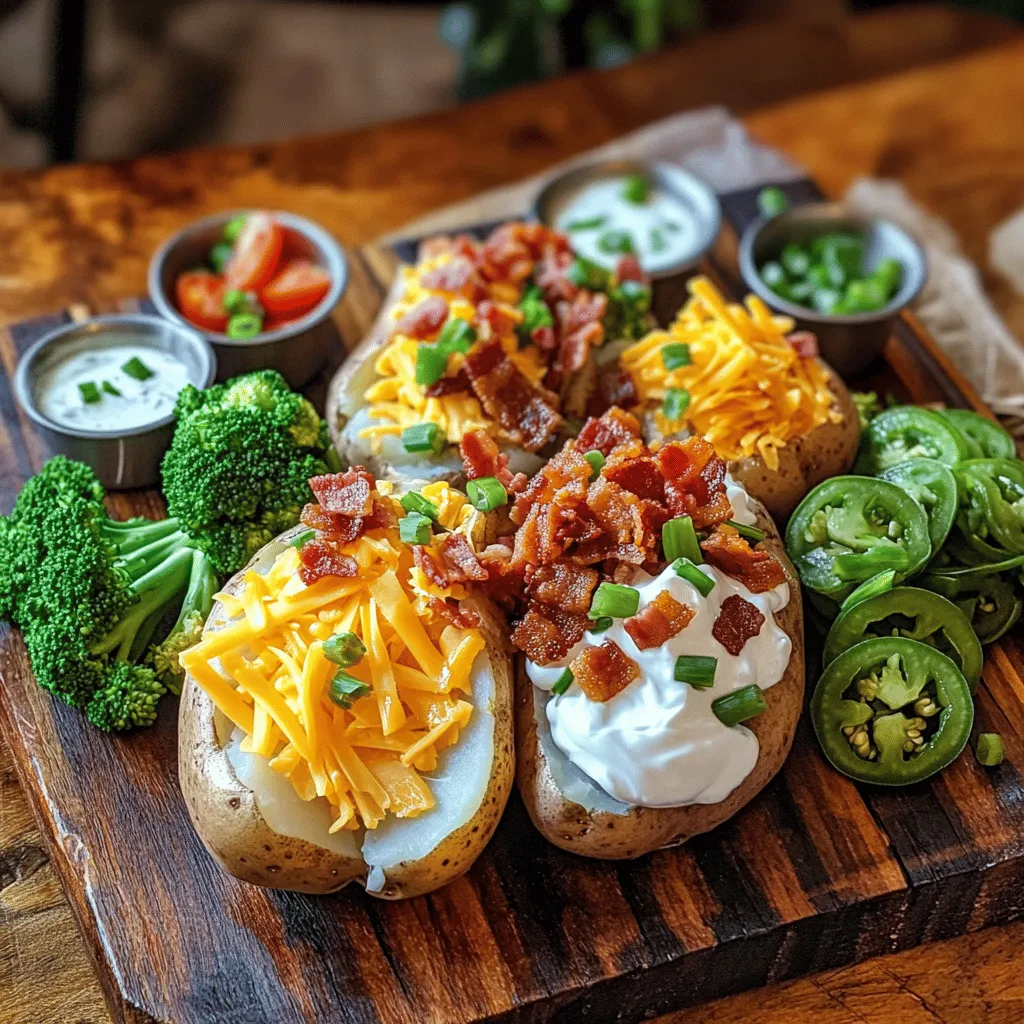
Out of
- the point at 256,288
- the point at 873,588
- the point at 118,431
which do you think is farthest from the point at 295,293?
the point at 873,588

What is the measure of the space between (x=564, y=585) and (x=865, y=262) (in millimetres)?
2577

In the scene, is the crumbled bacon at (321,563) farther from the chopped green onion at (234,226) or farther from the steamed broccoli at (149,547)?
the chopped green onion at (234,226)

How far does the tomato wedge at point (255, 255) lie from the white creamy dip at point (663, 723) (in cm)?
217

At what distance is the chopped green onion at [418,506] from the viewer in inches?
149

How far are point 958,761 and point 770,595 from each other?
81 cm

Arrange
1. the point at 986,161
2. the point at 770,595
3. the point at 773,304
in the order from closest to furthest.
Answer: the point at 770,595, the point at 773,304, the point at 986,161

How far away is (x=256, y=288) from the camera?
5059 mm

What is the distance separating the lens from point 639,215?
5.66m

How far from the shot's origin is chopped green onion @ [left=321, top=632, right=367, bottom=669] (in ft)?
11.3

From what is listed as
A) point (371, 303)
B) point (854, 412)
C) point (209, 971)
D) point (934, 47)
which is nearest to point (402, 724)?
point (209, 971)

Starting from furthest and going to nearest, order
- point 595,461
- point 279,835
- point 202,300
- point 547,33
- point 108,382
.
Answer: point 547,33 < point 202,300 < point 108,382 < point 595,461 < point 279,835

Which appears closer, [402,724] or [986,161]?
[402,724]

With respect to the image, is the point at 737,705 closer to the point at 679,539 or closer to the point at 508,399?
the point at 679,539

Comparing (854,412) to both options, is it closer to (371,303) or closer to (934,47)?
(371,303)
